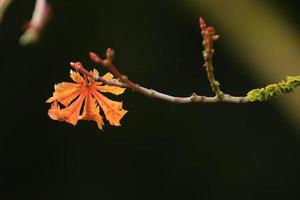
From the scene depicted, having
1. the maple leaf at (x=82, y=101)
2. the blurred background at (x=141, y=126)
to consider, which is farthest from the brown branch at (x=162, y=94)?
the blurred background at (x=141, y=126)

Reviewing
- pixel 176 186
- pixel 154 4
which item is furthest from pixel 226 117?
pixel 154 4

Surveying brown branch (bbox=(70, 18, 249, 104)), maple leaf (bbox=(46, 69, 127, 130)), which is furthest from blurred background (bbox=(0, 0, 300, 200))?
brown branch (bbox=(70, 18, 249, 104))

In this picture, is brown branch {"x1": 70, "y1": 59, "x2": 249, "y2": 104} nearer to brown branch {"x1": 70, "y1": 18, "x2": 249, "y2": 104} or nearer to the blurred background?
brown branch {"x1": 70, "y1": 18, "x2": 249, "y2": 104}

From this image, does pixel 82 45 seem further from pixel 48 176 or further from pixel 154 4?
pixel 48 176

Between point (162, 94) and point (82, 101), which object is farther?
point (82, 101)

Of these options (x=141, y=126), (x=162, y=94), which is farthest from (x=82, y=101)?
(x=141, y=126)

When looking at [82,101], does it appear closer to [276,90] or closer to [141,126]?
[276,90]
